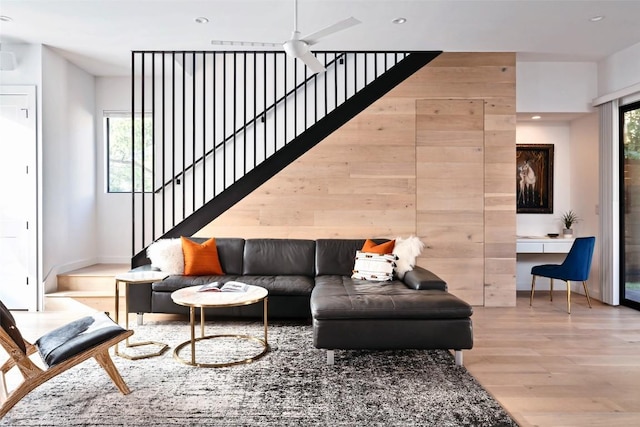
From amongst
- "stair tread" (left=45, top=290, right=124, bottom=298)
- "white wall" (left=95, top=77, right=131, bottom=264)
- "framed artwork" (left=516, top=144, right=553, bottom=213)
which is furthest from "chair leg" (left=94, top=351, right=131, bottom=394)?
"framed artwork" (left=516, top=144, right=553, bottom=213)

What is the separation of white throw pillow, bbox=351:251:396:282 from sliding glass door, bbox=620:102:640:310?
10.2 ft

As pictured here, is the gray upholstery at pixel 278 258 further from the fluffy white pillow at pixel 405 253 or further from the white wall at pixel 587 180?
the white wall at pixel 587 180

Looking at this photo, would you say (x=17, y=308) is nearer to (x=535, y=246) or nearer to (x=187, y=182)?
(x=187, y=182)

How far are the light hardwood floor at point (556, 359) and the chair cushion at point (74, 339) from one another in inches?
59.4

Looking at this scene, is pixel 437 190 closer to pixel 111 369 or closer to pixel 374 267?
pixel 374 267

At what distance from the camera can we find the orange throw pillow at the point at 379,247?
4.40 m

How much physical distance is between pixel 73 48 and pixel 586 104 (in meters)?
6.35

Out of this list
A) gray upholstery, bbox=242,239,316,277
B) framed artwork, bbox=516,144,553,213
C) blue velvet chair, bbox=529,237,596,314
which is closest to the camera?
gray upholstery, bbox=242,239,316,277

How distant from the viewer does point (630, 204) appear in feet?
16.8

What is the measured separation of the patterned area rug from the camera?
234 cm

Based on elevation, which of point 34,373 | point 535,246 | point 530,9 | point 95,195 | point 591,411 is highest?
point 530,9

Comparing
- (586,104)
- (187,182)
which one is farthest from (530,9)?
(187,182)

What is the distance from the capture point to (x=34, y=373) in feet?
7.84

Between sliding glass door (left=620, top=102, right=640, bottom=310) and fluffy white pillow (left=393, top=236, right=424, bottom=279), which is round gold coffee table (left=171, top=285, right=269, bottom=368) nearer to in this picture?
fluffy white pillow (left=393, top=236, right=424, bottom=279)
